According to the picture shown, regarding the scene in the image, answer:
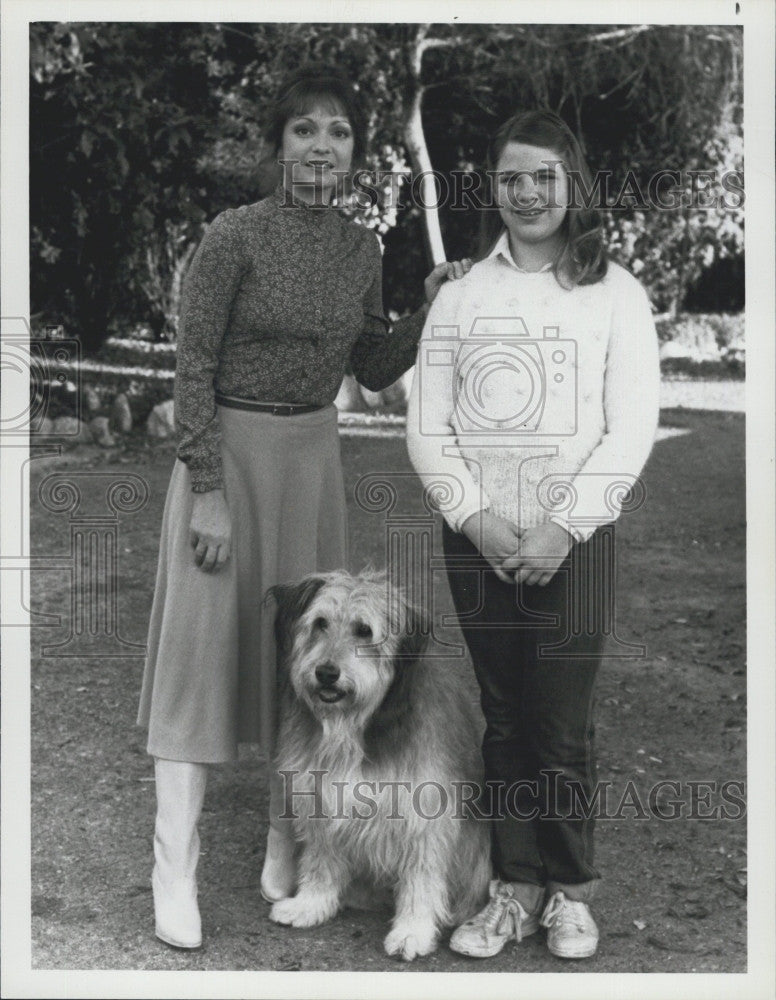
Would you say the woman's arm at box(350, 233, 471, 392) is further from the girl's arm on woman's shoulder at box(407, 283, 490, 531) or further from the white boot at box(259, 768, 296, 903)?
the white boot at box(259, 768, 296, 903)

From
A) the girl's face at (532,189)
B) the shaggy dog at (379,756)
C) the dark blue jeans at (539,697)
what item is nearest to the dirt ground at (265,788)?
the shaggy dog at (379,756)

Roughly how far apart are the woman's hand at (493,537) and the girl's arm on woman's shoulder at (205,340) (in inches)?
27.6

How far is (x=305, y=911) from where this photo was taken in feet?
11.3

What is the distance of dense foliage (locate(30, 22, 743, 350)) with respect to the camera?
574 cm

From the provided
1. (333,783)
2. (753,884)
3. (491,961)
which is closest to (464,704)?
(333,783)

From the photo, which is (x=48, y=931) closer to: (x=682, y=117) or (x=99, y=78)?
(x=99, y=78)

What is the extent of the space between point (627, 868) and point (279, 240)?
7.42ft

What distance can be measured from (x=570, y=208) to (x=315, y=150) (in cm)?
70

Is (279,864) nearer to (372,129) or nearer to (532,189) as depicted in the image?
(532,189)

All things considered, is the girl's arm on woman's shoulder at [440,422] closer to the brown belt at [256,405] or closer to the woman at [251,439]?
the woman at [251,439]

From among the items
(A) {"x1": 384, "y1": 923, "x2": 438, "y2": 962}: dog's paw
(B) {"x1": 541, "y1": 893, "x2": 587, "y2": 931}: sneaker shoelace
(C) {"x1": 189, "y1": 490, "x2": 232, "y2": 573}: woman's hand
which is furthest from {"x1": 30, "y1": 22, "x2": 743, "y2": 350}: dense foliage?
(A) {"x1": 384, "y1": 923, "x2": 438, "y2": 962}: dog's paw

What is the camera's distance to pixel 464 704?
11.2ft

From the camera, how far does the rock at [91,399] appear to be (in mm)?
8383

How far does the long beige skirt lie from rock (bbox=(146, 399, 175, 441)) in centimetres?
513
